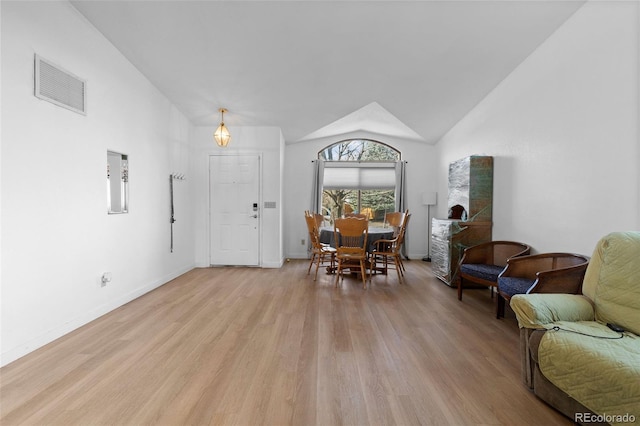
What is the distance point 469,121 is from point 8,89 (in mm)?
5553

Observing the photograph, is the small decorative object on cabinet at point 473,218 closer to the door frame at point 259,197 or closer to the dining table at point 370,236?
the dining table at point 370,236

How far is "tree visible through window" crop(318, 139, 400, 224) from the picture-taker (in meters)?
7.00

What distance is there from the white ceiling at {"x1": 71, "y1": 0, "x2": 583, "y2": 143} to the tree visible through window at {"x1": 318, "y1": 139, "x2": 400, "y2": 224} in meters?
1.94

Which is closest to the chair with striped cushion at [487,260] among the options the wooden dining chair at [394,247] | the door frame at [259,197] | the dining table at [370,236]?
the wooden dining chair at [394,247]

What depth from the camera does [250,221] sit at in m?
5.71

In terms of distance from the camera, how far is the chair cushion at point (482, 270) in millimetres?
3431

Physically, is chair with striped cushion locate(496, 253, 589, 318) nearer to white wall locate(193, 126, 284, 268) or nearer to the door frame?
white wall locate(193, 126, 284, 268)

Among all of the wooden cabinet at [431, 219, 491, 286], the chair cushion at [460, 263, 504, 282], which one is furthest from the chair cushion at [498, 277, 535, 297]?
the wooden cabinet at [431, 219, 491, 286]

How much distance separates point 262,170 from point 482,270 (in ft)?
12.9

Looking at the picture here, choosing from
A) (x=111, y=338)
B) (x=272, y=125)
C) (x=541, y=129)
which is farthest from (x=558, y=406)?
(x=272, y=125)

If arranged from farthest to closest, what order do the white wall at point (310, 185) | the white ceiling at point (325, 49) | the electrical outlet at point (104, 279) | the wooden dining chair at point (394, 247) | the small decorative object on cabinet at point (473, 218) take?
the white wall at point (310, 185) → the wooden dining chair at point (394, 247) → the small decorative object on cabinet at point (473, 218) → the electrical outlet at point (104, 279) → the white ceiling at point (325, 49)

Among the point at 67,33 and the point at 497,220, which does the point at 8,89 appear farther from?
the point at 497,220
